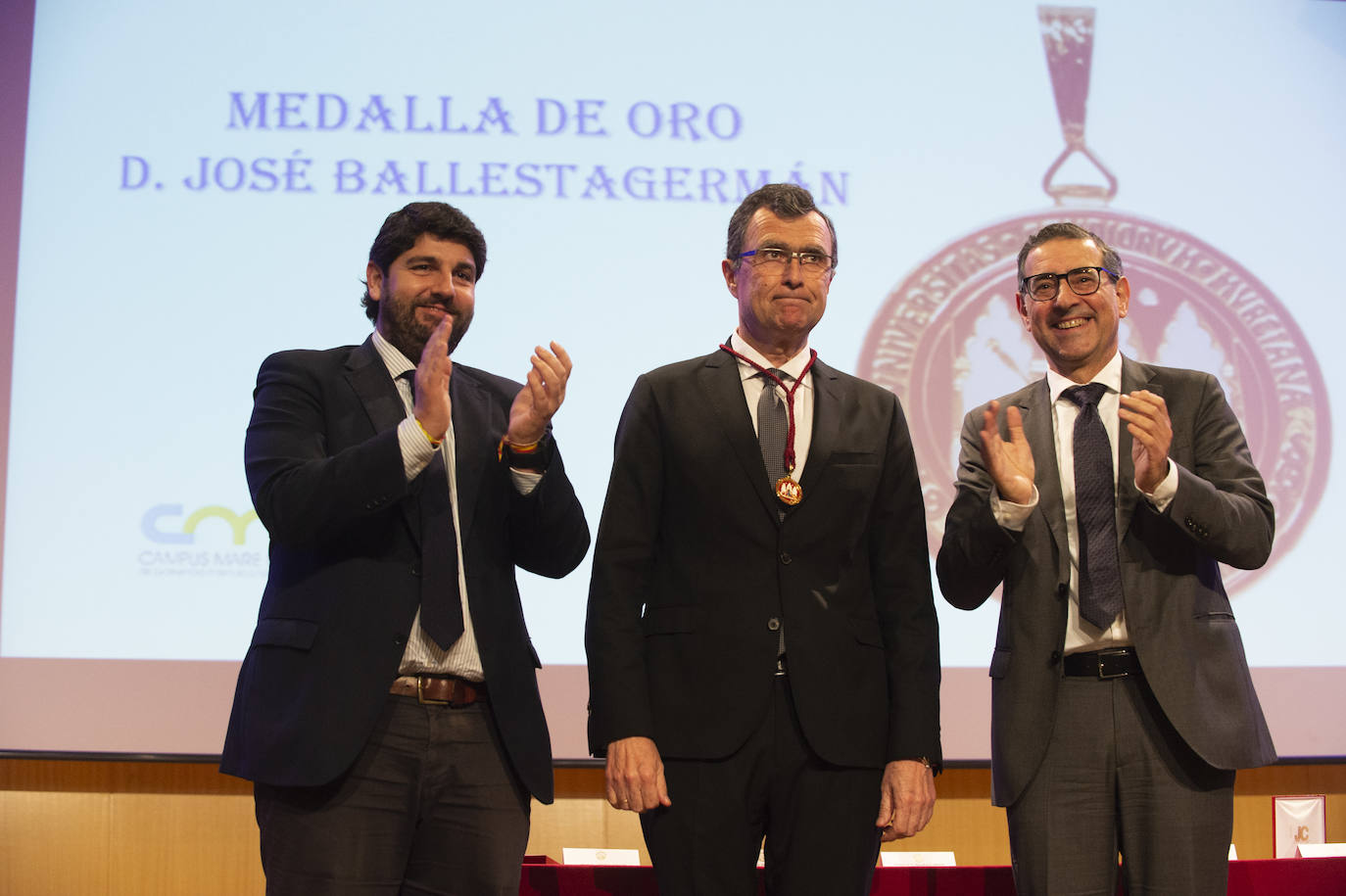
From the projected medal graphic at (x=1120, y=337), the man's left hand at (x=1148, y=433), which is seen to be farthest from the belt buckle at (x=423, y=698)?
the projected medal graphic at (x=1120, y=337)

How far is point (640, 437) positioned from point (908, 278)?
196 cm

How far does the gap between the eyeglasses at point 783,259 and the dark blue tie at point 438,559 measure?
2.24ft

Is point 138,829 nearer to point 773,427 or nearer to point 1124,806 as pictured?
point 773,427

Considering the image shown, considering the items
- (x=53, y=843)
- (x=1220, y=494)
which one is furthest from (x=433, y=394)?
(x=53, y=843)

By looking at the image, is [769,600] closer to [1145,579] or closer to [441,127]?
[1145,579]

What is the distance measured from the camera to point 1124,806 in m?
2.10

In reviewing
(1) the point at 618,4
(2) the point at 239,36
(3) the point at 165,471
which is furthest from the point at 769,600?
(2) the point at 239,36

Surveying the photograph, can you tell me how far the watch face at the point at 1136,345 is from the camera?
12.5 feet

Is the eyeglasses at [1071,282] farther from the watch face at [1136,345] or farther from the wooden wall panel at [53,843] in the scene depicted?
the wooden wall panel at [53,843]

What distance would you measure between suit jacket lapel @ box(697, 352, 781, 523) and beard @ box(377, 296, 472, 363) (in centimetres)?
50

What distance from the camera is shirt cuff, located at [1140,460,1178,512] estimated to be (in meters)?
2.05

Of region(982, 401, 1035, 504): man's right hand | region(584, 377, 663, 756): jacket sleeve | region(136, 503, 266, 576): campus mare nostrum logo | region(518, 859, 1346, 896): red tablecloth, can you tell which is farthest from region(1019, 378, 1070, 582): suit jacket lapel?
region(136, 503, 266, 576): campus mare nostrum logo

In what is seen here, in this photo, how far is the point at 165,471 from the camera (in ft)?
11.8

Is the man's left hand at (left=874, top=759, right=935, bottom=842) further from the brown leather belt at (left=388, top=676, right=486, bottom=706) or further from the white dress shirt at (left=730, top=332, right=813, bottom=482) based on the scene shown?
the brown leather belt at (left=388, top=676, right=486, bottom=706)
